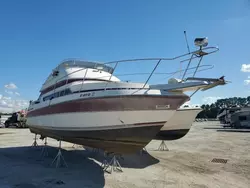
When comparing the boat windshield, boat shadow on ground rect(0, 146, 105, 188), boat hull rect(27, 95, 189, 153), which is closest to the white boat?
boat hull rect(27, 95, 189, 153)

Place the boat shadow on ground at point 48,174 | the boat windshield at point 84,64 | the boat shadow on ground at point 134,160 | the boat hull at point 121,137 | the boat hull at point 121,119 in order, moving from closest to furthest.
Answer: the boat hull at point 121,119
the boat hull at point 121,137
the boat shadow on ground at point 48,174
the boat shadow on ground at point 134,160
the boat windshield at point 84,64

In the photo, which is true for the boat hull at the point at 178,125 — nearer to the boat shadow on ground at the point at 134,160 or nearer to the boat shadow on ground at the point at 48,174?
the boat shadow on ground at the point at 134,160

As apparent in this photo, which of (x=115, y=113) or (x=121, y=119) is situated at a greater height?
(x=115, y=113)

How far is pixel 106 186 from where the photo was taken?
21.8 ft

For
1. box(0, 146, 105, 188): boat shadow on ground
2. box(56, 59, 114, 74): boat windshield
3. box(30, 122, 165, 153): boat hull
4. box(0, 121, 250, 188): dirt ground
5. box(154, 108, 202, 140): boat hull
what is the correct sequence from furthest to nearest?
box(154, 108, 202, 140): boat hull, box(56, 59, 114, 74): boat windshield, box(0, 121, 250, 188): dirt ground, box(0, 146, 105, 188): boat shadow on ground, box(30, 122, 165, 153): boat hull

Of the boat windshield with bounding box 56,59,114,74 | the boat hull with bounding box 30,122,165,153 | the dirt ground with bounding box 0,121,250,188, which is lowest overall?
the dirt ground with bounding box 0,121,250,188

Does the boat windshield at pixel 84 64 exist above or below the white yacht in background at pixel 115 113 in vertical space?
above

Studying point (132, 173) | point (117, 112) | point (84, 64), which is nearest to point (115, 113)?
point (117, 112)

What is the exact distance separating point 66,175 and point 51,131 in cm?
214

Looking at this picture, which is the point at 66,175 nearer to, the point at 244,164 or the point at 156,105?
the point at 156,105

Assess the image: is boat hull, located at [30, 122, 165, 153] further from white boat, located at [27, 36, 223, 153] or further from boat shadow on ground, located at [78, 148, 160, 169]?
boat shadow on ground, located at [78, 148, 160, 169]

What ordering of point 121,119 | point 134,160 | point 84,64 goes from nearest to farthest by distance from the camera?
point 121,119 → point 84,64 → point 134,160

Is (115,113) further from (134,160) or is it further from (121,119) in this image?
(134,160)

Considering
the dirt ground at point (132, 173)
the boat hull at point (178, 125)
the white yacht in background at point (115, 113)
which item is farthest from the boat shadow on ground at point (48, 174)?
the boat hull at point (178, 125)
